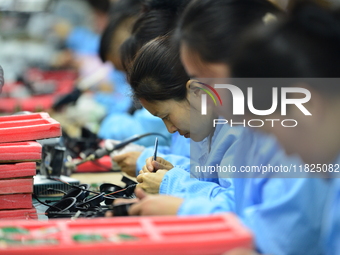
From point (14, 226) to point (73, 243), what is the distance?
0.14 metres

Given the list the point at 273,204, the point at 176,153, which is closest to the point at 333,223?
the point at 273,204

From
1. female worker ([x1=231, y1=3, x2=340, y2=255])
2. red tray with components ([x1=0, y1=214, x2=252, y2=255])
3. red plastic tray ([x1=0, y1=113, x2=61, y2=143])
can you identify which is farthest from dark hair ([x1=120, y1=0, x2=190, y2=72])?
red tray with components ([x1=0, y1=214, x2=252, y2=255])

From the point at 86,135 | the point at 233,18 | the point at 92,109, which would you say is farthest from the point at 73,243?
the point at 92,109

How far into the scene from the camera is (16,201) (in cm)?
132

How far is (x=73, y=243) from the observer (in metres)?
0.73

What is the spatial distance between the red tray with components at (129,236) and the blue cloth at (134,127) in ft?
4.84

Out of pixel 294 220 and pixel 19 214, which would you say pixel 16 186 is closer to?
pixel 19 214

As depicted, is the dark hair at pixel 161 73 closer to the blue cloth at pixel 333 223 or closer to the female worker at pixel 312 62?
the female worker at pixel 312 62

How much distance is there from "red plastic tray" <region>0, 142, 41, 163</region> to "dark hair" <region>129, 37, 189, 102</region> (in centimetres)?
37

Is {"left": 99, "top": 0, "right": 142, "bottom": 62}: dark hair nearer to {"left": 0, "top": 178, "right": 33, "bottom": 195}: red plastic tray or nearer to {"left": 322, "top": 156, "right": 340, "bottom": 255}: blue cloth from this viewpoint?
{"left": 0, "top": 178, "right": 33, "bottom": 195}: red plastic tray

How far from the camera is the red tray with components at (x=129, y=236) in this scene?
718 millimetres

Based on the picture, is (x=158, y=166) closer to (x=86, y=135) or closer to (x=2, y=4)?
(x=86, y=135)

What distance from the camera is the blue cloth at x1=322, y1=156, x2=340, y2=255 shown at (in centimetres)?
83

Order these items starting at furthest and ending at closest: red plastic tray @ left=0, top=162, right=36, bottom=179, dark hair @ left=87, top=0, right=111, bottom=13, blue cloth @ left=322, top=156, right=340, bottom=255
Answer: dark hair @ left=87, top=0, right=111, bottom=13 < red plastic tray @ left=0, top=162, right=36, bottom=179 < blue cloth @ left=322, top=156, right=340, bottom=255
